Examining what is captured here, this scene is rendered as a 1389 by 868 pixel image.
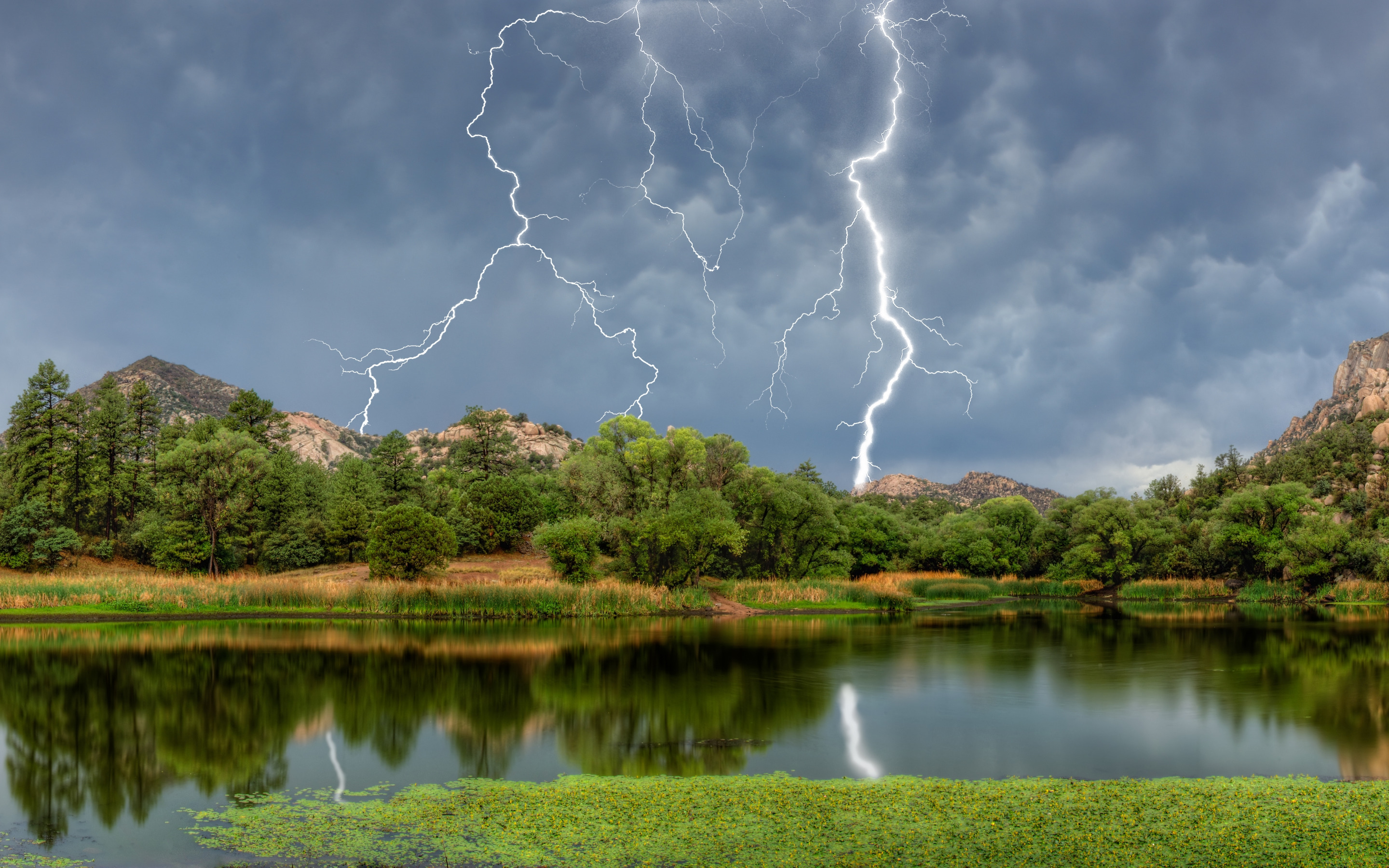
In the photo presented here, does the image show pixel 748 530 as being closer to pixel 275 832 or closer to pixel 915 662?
pixel 915 662

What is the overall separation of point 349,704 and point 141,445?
74.9 meters

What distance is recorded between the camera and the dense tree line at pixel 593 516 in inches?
2221

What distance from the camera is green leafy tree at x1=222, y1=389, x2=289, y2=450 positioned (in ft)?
267

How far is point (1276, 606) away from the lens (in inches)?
2450

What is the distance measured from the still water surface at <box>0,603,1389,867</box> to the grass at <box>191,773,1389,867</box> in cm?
92

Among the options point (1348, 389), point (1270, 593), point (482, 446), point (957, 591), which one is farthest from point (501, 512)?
point (1348, 389)

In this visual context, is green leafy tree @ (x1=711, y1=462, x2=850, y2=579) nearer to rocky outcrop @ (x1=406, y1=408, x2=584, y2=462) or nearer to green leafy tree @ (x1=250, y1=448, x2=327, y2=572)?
green leafy tree @ (x1=250, y1=448, x2=327, y2=572)

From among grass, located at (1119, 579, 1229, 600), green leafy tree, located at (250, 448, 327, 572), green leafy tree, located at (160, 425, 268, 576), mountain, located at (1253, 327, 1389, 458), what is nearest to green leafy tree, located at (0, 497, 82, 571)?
green leafy tree, located at (160, 425, 268, 576)

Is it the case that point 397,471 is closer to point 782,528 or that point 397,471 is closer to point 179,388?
point 782,528

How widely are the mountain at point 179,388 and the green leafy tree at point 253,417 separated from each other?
8506cm

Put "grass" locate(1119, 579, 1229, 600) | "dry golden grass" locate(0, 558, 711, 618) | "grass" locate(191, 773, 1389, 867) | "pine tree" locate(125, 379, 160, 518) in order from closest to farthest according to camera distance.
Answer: "grass" locate(191, 773, 1389, 867) → "dry golden grass" locate(0, 558, 711, 618) → "grass" locate(1119, 579, 1229, 600) → "pine tree" locate(125, 379, 160, 518)

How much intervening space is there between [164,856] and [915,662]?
2313cm

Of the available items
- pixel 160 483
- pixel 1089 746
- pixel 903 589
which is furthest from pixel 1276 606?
pixel 160 483

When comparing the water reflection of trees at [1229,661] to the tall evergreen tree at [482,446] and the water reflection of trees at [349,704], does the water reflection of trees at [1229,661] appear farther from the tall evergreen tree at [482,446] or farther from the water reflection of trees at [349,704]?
the tall evergreen tree at [482,446]
